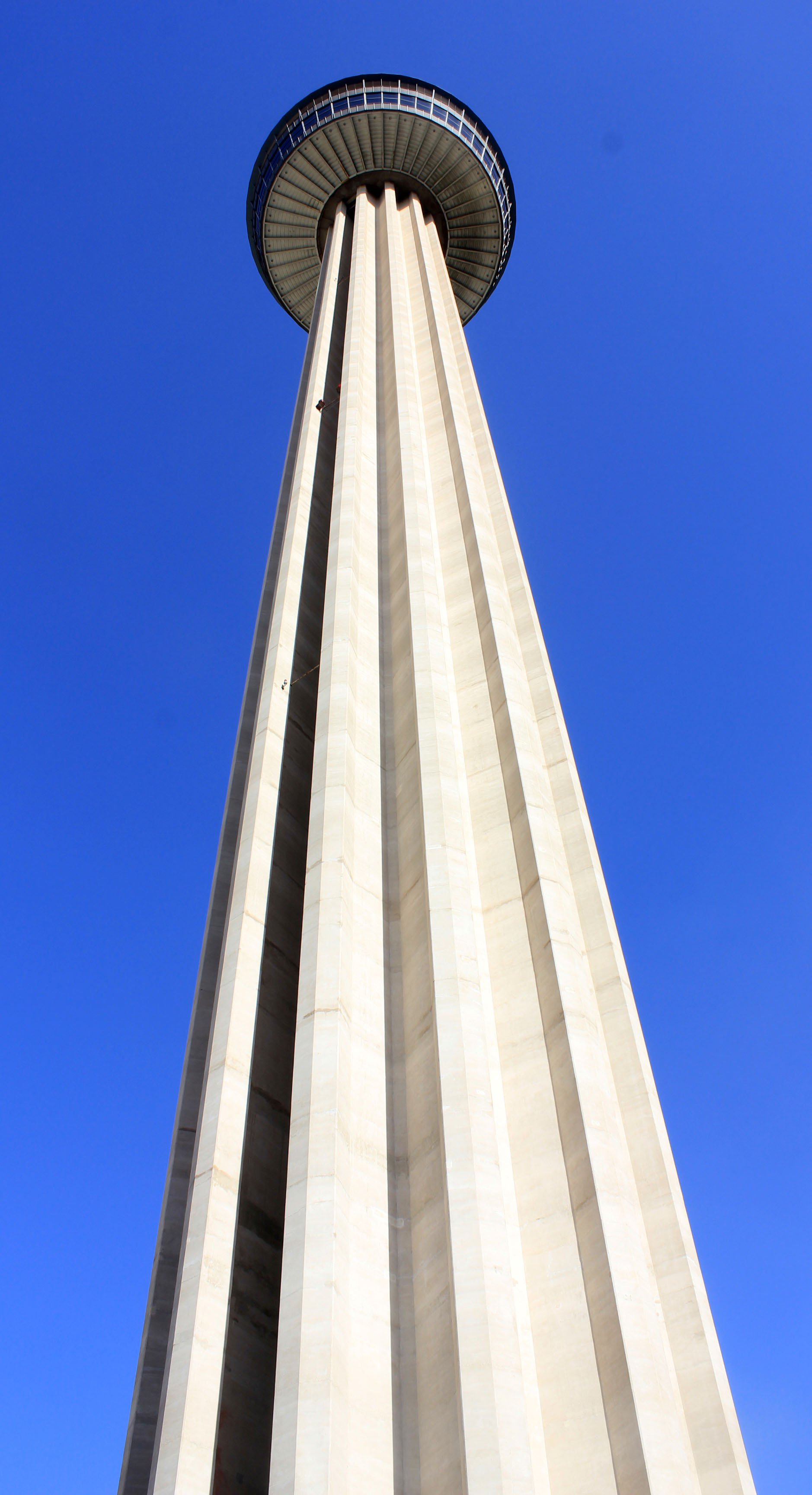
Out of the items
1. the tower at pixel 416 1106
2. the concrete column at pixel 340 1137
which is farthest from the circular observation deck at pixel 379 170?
the concrete column at pixel 340 1137

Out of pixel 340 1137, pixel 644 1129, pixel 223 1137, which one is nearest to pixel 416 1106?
pixel 340 1137

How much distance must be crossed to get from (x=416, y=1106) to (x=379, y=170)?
97.2ft

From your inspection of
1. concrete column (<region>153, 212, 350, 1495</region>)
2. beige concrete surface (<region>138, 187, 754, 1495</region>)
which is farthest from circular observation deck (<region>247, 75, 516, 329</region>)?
beige concrete surface (<region>138, 187, 754, 1495</region>)

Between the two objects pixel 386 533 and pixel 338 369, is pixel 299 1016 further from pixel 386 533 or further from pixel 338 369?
pixel 338 369

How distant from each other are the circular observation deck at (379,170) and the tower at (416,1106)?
654 inches

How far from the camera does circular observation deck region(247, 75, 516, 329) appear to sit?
32.1m

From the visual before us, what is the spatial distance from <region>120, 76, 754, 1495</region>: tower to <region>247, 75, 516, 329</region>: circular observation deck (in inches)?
654

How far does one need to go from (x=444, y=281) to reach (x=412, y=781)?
19.5 m

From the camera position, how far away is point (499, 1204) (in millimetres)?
8922

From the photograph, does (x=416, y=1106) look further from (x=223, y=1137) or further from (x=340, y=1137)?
(x=223, y=1137)

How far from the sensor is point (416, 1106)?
33.7 ft

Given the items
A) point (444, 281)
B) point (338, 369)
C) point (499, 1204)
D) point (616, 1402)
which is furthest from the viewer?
point (444, 281)

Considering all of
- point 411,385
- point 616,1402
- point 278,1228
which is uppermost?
point 411,385

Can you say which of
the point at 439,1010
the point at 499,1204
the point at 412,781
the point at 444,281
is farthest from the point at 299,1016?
the point at 444,281
